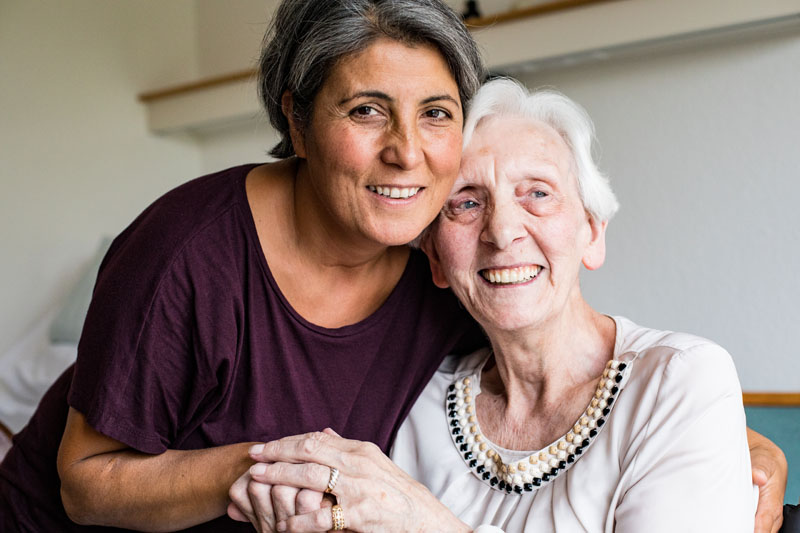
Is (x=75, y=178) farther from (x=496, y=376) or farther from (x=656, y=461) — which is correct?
(x=656, y=461)

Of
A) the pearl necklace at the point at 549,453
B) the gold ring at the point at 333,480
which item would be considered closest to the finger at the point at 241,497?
the gold ring at the point at 333,480

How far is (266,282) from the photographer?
1.45 metres

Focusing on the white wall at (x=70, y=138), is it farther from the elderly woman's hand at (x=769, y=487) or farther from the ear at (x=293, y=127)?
the elderly woman's hand at (x=769, y=487)

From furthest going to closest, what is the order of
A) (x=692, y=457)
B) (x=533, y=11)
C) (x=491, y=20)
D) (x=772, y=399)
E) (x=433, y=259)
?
(x=491, y=20) → (x=533, y=11) → (x=772, y=399) → (x=433, y=259) → (x=692, y=457)

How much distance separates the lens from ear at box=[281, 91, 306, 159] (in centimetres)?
149

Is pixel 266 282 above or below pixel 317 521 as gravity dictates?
Answer: above

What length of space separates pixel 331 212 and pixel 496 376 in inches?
21.0

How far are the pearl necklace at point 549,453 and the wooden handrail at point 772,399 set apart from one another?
108 centimetres

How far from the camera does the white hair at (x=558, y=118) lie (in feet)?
4.87

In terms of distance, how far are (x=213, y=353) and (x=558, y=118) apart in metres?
0.80

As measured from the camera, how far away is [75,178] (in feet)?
13.5

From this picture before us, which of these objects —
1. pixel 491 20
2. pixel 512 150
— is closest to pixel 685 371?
pixel 512 150

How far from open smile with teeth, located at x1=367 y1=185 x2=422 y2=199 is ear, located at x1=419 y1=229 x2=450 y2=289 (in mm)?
205

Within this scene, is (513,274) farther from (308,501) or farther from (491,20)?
(491,20)
